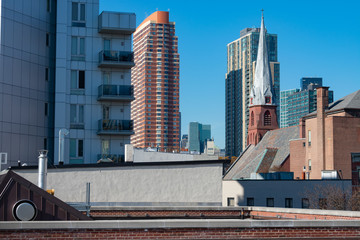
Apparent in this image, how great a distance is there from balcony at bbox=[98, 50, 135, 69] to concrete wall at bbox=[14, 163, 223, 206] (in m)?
19.1

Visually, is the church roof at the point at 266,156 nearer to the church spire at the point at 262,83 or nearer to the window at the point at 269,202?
the church spire at the point at 262,83

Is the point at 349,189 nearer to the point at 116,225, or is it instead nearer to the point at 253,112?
the point at 116,225

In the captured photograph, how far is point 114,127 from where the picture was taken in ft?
188

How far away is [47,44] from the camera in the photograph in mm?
58625

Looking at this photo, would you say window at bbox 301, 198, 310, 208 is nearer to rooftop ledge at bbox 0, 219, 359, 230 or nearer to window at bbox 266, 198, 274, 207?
window at bbox 266, 198, 274, 207

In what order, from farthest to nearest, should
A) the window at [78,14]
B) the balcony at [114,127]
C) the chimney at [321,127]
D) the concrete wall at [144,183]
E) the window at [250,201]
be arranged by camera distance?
the chimney at [321,127]
the window at [250,201]
the window at [78,14]
the balcony at [114,127]
the concrete wall at [144,183]

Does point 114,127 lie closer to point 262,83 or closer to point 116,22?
point 116,22

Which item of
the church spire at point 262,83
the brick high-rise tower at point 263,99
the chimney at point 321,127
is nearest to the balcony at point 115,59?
the chimney at point 321,127

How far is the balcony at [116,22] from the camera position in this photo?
5656 centimetres

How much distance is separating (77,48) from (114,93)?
5.71 m

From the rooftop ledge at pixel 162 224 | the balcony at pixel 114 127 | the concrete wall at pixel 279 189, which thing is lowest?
the concrete wall at pixel 279 189

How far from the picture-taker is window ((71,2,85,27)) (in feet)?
190

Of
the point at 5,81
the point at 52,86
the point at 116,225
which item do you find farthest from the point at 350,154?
the point at 116,225

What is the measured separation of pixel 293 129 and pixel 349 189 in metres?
54.6
